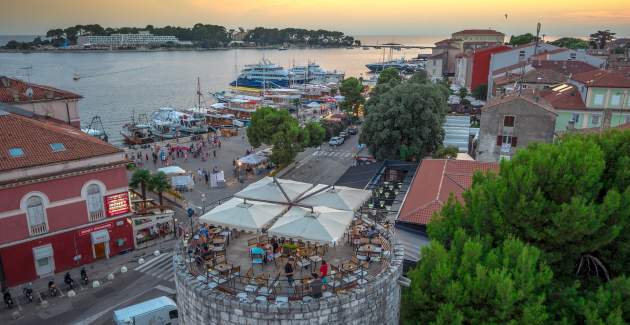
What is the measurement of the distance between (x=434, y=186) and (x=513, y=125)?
1457 cm

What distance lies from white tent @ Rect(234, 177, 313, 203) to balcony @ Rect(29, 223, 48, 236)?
1207 centimetres

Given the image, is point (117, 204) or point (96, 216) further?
point (117, 204)

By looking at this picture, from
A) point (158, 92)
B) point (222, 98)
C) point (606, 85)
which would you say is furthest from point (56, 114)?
point (158, 92)

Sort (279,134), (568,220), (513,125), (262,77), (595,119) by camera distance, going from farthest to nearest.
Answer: (262,77) → (279,134) → (595,119) → (513,125) → (568,220)

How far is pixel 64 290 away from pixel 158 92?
325 ft

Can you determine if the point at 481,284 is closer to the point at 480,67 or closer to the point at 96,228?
the point at 96,228

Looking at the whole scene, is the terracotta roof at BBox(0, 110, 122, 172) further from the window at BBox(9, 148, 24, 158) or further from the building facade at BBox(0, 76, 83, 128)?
the building facade at BBox(0, 76, 83, 128)

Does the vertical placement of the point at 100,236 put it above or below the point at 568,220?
below

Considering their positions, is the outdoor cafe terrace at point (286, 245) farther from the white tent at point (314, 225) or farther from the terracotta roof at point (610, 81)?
the terracotta roof at point (610, 81)

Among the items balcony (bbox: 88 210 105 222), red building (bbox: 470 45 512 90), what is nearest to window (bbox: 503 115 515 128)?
balcony (bbox: 88 210 105 222)

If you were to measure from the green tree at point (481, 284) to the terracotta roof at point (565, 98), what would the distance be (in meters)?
32.5

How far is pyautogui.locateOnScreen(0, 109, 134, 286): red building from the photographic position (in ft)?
Result: 74.0

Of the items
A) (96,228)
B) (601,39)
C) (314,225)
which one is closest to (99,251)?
(96,228)

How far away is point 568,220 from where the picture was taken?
40.5 feet
